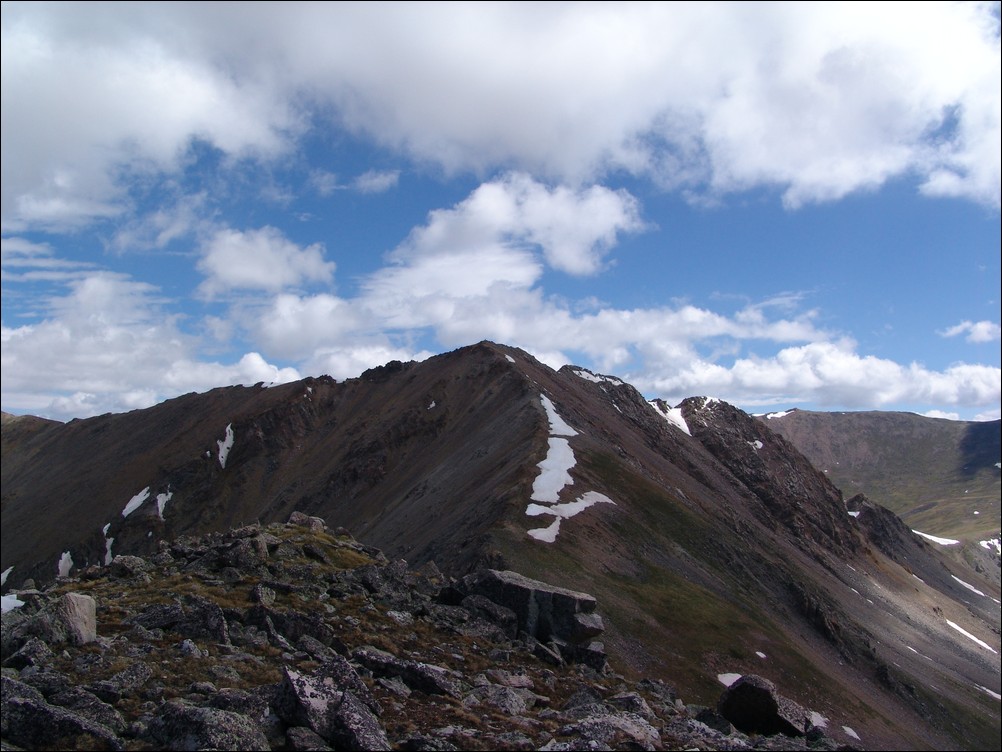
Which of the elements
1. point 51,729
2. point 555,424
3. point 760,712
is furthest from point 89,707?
point 555,424

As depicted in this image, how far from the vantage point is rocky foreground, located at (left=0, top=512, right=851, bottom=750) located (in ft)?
49.3

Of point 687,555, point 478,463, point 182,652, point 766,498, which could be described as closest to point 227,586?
point 182,652

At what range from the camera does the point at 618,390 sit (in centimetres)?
16275

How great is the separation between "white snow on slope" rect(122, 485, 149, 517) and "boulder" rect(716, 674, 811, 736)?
16570 cm

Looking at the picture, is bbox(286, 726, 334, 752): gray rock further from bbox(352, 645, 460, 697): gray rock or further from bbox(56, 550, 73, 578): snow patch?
bbox(56, 550, 73, 578): snow patch

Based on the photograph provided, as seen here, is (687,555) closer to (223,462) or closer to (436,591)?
(436,591)

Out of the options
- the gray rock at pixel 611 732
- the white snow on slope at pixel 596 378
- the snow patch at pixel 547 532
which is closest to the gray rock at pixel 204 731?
the gray rock at pixel 611 732

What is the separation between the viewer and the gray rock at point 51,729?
14141 millimetres

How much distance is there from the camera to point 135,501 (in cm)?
16425

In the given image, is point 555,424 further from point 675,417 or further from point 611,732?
point 675,417

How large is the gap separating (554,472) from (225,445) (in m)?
119

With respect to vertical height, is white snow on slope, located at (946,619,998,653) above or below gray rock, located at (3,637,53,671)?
below

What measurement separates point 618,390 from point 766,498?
137ft

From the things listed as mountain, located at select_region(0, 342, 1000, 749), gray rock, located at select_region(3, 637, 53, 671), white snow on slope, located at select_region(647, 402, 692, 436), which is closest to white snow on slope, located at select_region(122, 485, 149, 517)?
mountain, located at select_region(0, 342, 1000, 749)
